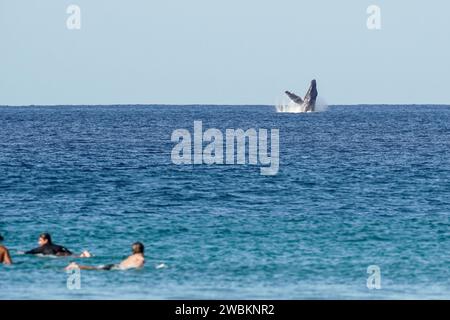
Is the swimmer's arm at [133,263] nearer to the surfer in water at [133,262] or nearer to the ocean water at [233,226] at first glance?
the surfer in water at [133,262]

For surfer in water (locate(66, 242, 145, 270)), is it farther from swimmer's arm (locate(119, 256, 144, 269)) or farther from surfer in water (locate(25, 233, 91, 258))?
surfer in water (locate(25, 233, 91, 258))

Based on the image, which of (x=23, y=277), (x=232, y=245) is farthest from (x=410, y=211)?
(x=23, y=277)

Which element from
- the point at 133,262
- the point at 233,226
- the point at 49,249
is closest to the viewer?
the point at 133,262

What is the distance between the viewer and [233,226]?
156 feet

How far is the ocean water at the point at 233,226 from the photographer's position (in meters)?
34.3

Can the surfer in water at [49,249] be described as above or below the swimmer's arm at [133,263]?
above

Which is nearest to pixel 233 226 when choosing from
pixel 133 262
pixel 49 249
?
pixel 49 249

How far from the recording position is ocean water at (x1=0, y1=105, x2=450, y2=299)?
112 feet

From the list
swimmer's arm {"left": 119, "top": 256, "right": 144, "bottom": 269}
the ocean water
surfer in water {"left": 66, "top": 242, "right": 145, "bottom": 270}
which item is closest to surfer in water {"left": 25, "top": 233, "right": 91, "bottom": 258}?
the ocean water

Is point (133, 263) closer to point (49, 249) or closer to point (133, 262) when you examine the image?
point (133, 262)

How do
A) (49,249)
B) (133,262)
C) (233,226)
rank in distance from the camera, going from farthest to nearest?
(233,226) → (49,249) → (133,262)

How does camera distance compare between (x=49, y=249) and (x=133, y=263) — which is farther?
(x=49, y=249)

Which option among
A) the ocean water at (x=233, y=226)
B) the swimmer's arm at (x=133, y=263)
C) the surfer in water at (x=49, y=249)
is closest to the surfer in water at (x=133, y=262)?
the swimmer's arm at (x=133, y=263)

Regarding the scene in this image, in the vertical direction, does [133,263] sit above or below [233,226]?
below
